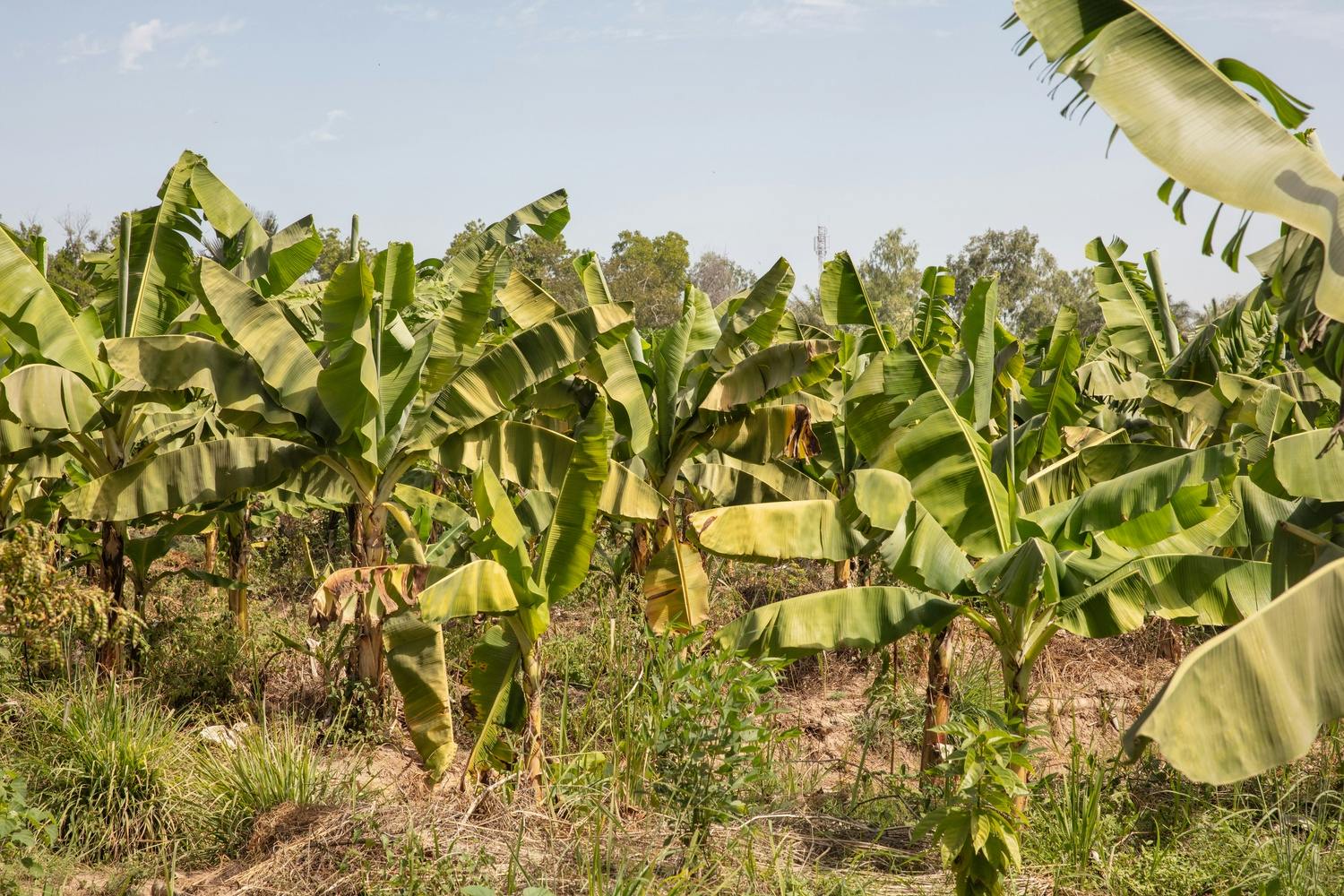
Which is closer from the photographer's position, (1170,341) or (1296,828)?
(1296,828)

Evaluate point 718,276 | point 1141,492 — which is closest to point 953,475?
point 1141,492

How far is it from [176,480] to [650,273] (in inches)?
1448

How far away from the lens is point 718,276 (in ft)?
230

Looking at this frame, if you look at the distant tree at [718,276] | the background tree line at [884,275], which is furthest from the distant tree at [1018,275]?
the distant tree at [718,276]

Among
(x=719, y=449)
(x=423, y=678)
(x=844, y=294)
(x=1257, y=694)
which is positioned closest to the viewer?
(x=1257, y=694)

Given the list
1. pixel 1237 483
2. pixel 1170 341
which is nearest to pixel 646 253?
pixel 1170 341

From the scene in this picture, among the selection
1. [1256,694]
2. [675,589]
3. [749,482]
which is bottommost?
[675,589]

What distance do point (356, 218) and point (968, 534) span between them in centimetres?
544

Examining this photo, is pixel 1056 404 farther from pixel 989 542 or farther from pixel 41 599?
pixel 41 599

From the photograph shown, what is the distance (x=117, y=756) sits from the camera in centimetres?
661

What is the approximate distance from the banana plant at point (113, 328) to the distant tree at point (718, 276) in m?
56.3

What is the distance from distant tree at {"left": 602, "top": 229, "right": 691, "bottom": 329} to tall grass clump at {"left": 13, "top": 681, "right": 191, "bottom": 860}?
99.0ft

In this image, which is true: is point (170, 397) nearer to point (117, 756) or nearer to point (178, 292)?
point (178, 292)

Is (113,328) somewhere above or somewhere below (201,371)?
above
